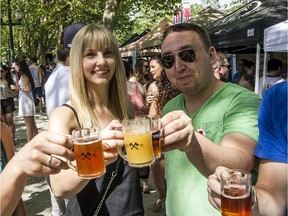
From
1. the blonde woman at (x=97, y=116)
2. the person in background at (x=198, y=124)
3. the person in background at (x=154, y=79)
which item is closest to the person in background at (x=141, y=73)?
the person in background at (x=154, y=79)

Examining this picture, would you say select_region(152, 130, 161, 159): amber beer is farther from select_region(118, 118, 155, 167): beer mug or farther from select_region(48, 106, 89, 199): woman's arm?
select_region(48, 106, 89, 199): woman's arm

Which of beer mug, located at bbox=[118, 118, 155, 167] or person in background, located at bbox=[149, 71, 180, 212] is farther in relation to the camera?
person in background, located at bbox=[149, 71, 180, 212]

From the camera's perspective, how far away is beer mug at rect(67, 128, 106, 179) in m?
1.40

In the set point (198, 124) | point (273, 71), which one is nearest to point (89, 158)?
point (198, 124)

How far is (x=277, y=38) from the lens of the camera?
512cm

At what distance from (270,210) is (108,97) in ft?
4.81

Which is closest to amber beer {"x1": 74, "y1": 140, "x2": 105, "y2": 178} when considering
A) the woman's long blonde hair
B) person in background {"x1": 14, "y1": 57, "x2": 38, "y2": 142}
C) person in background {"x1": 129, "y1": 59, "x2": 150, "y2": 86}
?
the woman's long blonde hair

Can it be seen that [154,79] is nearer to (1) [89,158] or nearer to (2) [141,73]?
(2) [141,73]

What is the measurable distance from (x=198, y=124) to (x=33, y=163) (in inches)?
40.7

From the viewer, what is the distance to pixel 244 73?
7727 mm

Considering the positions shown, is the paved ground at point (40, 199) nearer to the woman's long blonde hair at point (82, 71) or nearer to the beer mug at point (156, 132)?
the woman's long blonde hair at point (82, 71)

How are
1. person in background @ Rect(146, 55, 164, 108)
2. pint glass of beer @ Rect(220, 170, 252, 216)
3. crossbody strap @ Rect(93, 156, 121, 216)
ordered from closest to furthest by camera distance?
pint glass of beer @ Rect(220, 170, 252, 216) → crossbody strap @ Rect(93, 156, 121, 216) → person in background @ Rect(146, 55, 164, 108)

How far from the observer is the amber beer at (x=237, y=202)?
1272mm

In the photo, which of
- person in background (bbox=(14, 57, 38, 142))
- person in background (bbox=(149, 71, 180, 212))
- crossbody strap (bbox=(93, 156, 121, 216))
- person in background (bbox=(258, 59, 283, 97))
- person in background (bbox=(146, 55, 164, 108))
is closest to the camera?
crossbody strap (bbox=(93, 156, 121, 216))
